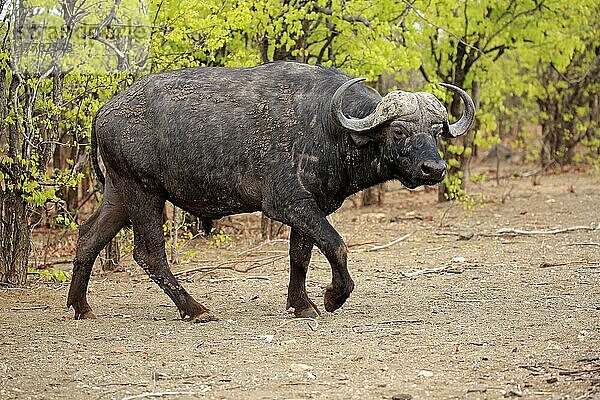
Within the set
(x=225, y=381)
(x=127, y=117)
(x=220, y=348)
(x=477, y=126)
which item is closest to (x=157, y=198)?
(x=127, y=117)

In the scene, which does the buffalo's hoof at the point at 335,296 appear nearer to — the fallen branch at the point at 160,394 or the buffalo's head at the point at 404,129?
the buffalo's head at the point at 404,129

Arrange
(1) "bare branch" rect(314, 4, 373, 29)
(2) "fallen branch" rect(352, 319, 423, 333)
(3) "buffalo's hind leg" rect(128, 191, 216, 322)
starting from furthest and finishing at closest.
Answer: (1) "bare branch" rect(314, 4, 373, 29) < (3) "buffalo's hind leg" rect(128, 191, 216, 322) < (2) "fallen branch" rect(352, 319, 423, 333)

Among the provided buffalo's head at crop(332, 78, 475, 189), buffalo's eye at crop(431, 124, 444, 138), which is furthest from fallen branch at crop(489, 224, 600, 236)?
buffalo's head at crop(332, 78, 475, 189)

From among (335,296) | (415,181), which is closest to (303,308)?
(335,296)

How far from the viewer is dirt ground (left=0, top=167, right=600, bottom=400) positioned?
20.3ft

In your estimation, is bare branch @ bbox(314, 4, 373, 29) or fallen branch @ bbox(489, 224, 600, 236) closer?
bare branch @ bbox(314, 4, 373, 29)

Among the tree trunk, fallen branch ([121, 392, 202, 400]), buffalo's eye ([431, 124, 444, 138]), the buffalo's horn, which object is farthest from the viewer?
the tree trunk

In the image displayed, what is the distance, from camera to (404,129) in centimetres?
795

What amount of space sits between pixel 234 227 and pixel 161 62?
507 cm

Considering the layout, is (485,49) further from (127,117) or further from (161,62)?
(127,117)

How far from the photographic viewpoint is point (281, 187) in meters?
8.30

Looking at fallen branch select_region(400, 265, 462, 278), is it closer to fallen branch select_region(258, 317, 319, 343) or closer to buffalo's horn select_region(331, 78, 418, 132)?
fallen branch select_region(258, 317, 319, 343)

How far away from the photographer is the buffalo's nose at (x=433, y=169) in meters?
7.70

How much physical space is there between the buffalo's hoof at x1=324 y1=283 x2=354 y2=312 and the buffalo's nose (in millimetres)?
1165
